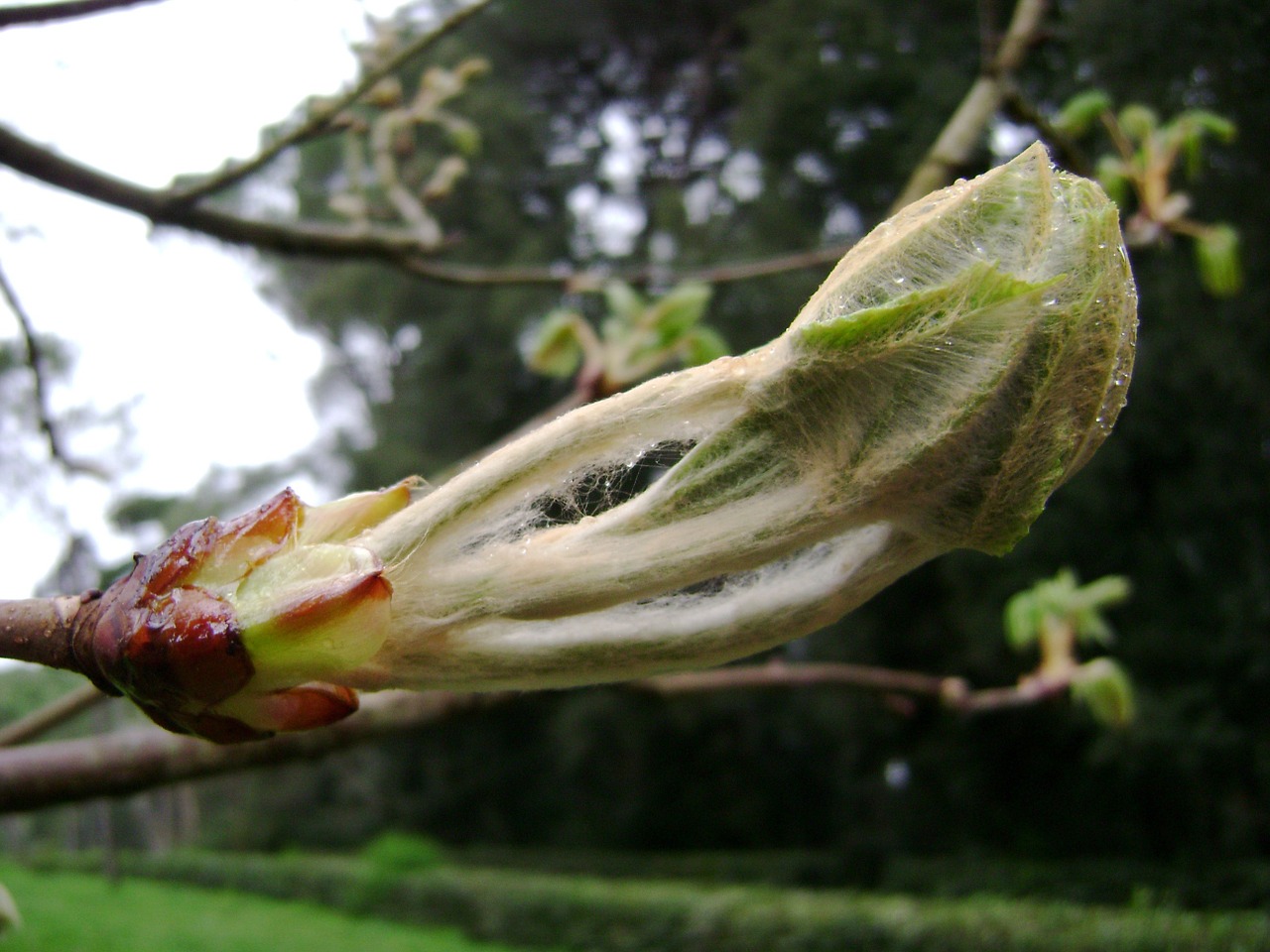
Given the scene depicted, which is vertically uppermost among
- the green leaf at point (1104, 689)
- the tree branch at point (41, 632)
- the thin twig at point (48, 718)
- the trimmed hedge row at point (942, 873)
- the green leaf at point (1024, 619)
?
the tree branch at point (41, 632)

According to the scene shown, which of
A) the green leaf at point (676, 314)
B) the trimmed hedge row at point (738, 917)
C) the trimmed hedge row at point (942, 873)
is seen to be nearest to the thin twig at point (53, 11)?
A: the green leaf at point (676, 314)

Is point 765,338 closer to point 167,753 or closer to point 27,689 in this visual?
point 27,689

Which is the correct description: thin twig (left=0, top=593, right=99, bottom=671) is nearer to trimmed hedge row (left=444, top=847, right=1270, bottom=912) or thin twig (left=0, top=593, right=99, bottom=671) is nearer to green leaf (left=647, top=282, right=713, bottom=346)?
green leaf (left=647, top=282, right=713, bottom=346)

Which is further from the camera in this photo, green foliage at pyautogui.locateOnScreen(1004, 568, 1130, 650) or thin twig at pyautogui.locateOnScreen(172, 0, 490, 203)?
green foliage at pyautogui.locateOnScreen(1004, 568, 1130, 650)

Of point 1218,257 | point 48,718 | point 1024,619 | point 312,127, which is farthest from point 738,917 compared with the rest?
point 312,127

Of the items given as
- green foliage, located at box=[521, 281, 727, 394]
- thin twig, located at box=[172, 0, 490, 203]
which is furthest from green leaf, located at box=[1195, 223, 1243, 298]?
thin twig, located at box=[172, 0, 490, 203]

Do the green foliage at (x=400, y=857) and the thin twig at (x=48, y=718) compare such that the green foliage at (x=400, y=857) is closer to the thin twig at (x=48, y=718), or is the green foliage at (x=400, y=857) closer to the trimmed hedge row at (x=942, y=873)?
the trimmed hedge row at (x=942, y=873)

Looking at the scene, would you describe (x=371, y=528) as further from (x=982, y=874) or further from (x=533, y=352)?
(x=982, y=874)
